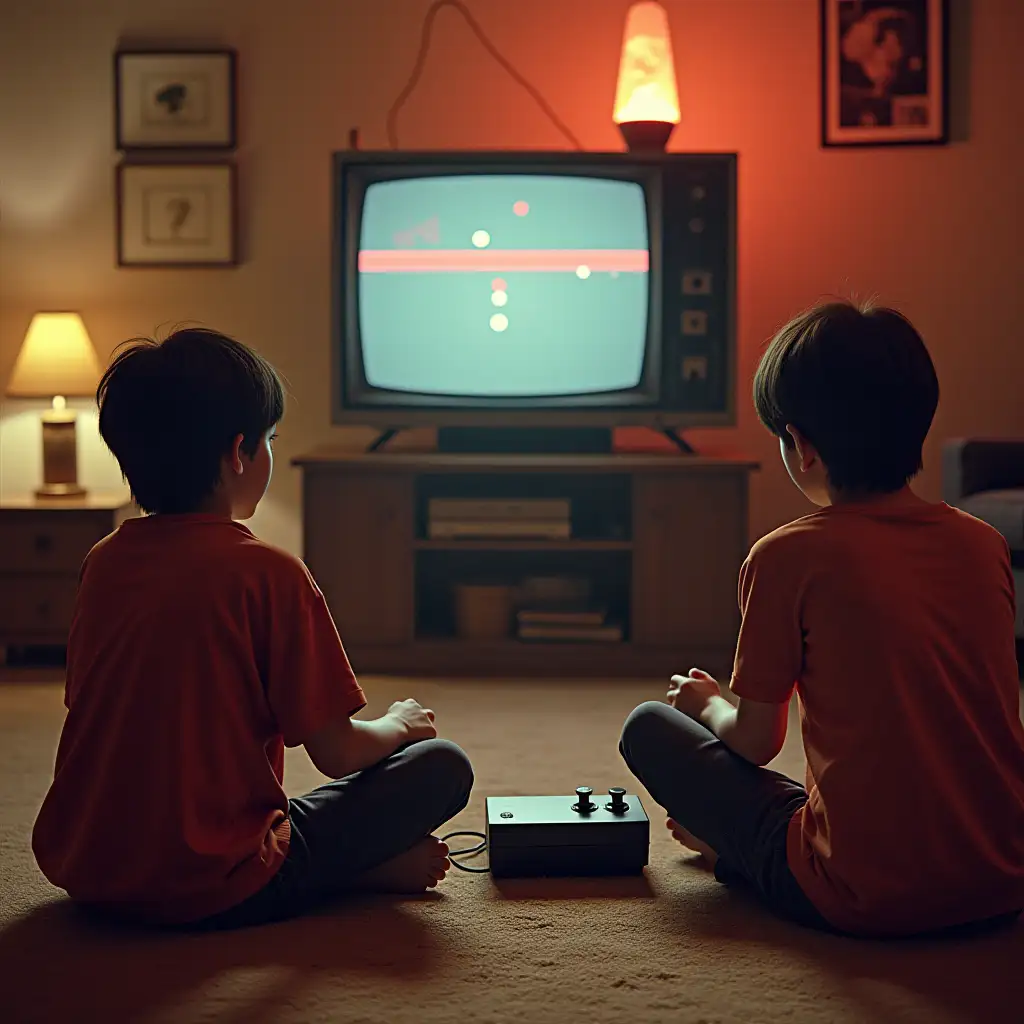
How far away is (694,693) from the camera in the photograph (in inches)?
66.7

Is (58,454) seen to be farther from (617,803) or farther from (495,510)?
(617,803)

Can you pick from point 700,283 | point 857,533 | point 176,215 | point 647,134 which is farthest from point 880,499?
point 176,215

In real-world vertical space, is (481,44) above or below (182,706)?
above

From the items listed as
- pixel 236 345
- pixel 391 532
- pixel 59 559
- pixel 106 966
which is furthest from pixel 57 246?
pixel 106 966

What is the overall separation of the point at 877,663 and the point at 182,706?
0.72 m

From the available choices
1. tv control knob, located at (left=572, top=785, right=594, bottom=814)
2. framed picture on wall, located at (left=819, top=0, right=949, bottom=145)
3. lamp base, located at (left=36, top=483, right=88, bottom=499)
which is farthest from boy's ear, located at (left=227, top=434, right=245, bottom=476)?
framed picture on wall, located at (left=819, top=0, right=949, bottom=145)

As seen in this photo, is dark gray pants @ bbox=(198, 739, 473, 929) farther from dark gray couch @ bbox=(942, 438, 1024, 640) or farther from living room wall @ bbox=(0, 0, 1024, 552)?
living room wall @ bbox=(0, 0, 1024, 552)

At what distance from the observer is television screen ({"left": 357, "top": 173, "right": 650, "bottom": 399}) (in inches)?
130

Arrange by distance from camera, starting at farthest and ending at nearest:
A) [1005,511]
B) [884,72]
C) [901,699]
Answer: [884,72]
[1005,511]
[901,699]

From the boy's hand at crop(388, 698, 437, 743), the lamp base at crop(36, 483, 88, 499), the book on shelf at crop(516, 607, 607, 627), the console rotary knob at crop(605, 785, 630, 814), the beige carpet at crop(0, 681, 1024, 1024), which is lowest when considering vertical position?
the beige carpet at crop(0, 681, 1024, 1024)

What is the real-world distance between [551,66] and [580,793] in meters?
2.52

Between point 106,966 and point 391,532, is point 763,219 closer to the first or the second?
point 391,532

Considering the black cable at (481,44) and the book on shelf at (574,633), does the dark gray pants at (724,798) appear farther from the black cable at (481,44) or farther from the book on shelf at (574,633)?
the black cable at (481,44)

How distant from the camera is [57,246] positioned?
3855mm
